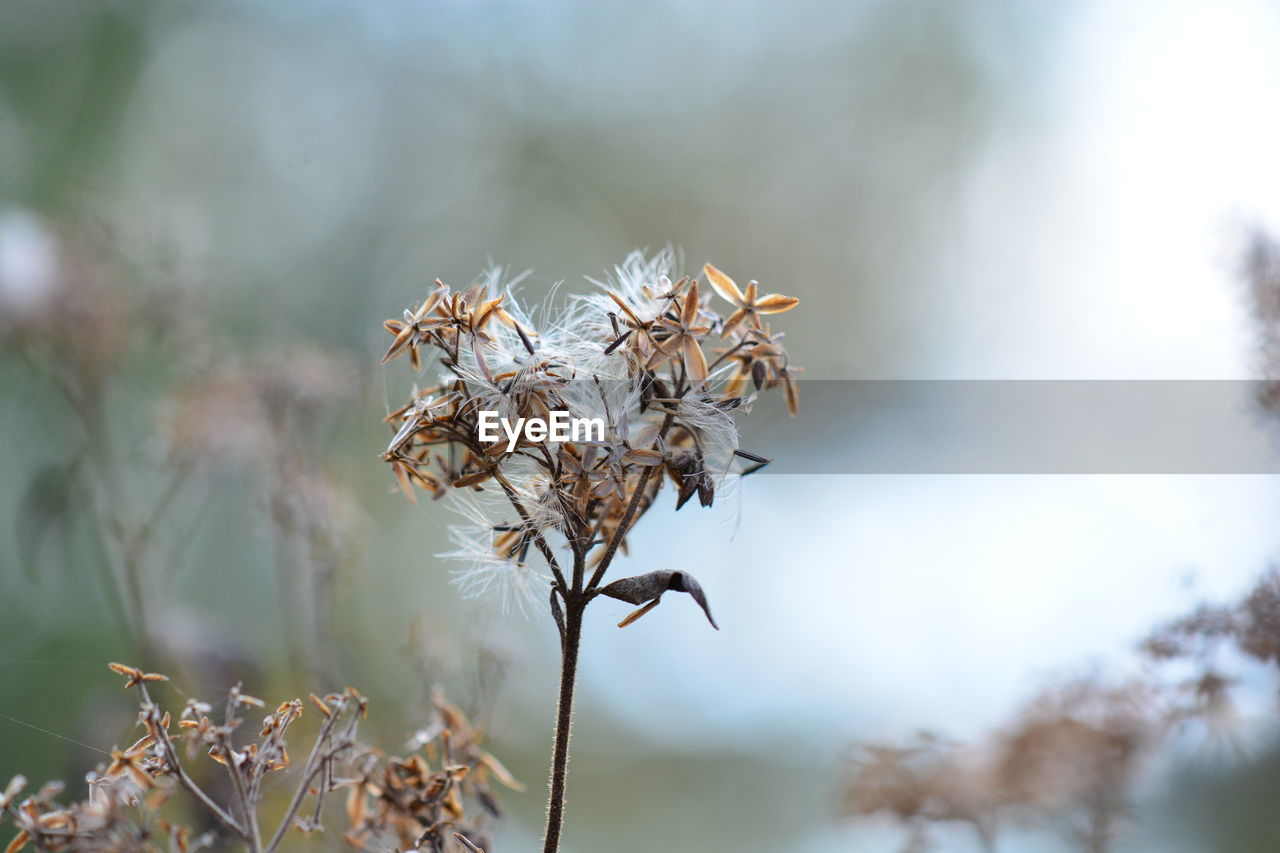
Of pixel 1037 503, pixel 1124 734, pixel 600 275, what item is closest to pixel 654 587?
pixel 1124 734

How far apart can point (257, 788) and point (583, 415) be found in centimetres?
25

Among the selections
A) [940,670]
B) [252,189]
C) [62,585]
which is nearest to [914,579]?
[940,670]

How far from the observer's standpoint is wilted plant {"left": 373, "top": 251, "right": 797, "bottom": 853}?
430mm

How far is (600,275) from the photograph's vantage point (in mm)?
1633

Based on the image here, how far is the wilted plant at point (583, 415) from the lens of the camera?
43 centimetres

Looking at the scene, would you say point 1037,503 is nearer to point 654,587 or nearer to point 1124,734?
point 1124,734

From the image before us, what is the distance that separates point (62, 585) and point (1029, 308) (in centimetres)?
126

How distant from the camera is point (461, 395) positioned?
1.48 feet

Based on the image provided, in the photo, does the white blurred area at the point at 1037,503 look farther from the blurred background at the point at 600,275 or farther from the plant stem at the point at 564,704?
the plant stem at the point at 564,704

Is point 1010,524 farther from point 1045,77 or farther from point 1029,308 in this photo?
point 1045,77

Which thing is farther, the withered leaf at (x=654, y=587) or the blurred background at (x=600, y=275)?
the blurred background at (x=600, y=275)

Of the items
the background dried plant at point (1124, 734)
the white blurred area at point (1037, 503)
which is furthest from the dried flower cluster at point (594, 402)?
the background dried plant at point (1124, 734)

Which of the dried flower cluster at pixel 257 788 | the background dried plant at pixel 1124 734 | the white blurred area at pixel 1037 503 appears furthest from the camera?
the white blurred area at pixel 1037 503

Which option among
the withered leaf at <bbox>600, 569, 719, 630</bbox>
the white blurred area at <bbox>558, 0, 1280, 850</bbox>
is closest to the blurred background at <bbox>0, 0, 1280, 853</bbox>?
the white blurred area at <bbox>558, 0, 1280, 850</bbox>
